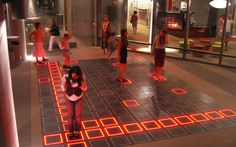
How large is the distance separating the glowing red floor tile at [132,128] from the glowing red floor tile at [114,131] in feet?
0.54

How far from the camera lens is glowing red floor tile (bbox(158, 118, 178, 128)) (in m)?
7.42

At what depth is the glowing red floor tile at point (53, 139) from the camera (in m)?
6.44

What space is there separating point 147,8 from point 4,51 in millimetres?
11381

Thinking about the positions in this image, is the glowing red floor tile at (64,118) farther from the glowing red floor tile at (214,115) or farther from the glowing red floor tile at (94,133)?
the glowing red floor tile at (214,115)

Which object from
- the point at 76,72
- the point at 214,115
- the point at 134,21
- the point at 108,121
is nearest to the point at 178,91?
the point at 214,115

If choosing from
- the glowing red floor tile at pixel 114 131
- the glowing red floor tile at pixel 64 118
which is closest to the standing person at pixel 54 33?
the glowing red floor tile at pixel 64 118

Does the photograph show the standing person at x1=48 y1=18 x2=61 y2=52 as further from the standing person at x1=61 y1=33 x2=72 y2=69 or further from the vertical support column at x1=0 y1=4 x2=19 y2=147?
the vertical support column at x1=0 y1=4 x2=19 y2=147

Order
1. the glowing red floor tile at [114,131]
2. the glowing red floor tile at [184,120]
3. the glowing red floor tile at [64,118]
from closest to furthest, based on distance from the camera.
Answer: the glowing red floor tile at [114,131], the glowing red floor tile at [64,118], the glowing red floor tile at [184,120]

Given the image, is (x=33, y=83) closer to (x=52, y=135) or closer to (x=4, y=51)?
(x=52, y=135)

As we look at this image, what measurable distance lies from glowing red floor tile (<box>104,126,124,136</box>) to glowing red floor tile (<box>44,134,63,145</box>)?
110 centimetres

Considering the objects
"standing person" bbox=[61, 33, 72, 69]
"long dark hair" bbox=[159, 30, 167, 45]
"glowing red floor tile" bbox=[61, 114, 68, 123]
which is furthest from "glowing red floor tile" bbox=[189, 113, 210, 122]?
"standing person" bbox=[61, 33, 72, 69]

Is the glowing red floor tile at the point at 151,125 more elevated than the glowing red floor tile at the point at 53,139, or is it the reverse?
the glowing red floor tile at the point at 151,125

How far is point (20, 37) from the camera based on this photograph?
40.7ft

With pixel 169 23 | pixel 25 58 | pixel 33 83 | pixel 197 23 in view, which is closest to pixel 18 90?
pixel 33 83
